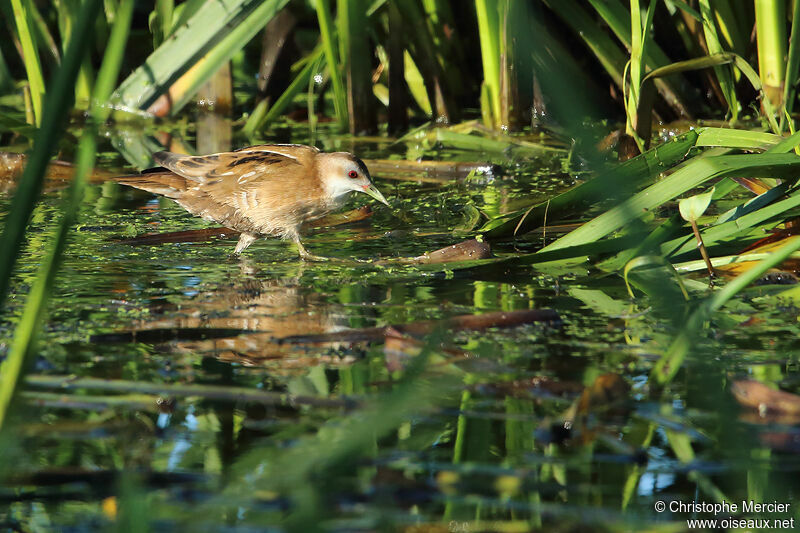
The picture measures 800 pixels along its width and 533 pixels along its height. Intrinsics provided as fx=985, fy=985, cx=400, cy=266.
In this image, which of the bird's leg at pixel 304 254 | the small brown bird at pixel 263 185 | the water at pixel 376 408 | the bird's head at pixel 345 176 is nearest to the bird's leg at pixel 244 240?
the small brown bird at pixel 263 185

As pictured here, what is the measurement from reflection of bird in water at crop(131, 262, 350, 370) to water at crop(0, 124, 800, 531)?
1 cm

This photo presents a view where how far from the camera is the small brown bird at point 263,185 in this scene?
16.0 feet

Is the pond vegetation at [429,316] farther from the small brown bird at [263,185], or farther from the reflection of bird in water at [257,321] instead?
the small brown bird at [263,185]

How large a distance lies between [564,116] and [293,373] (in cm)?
139

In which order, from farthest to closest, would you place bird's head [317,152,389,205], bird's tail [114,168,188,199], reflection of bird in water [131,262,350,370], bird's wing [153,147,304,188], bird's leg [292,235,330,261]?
bird's tail [114,168,188,199] < bird's wing [153,147,304,188] < bird's head [317,152,389,205] < bird's leg [292,235,330,261] < reflection of bird in water [131,262,350,370]

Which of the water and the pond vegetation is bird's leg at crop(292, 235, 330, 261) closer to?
the pond vegetation

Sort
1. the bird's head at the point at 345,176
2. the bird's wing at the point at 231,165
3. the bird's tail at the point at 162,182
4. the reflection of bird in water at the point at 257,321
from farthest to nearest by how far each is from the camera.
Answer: the bird's tail at the point at 162,182 → the bird's wing at the point at 231,165 → the bird's head at the point at 345,176 → the reflection of bird in water at the point at 257,321

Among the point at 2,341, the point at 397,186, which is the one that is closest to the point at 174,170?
the point at 397,186

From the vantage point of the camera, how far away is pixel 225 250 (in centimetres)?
486

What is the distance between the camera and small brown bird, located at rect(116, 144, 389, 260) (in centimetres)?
487

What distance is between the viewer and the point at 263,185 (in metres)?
4.99

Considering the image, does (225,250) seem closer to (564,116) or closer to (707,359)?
(707,359)

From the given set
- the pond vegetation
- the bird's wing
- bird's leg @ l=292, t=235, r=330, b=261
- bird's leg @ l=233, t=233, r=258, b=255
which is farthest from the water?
the bird's wing

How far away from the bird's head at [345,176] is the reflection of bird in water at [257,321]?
0.91 metres
